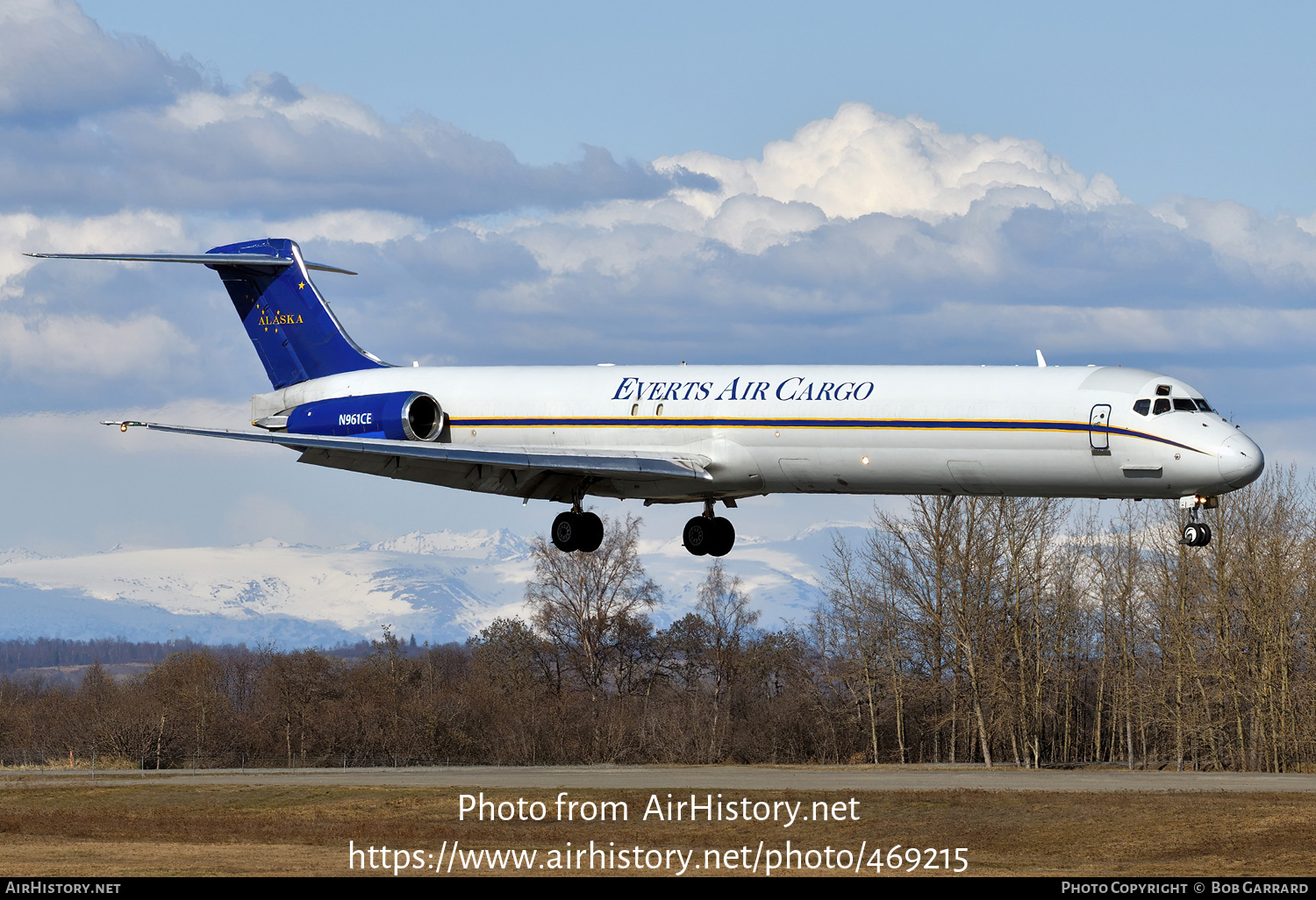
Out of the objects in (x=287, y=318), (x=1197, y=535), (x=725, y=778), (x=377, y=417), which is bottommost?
(x=725, y=778)

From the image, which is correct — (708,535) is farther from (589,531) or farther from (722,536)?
(589,531)

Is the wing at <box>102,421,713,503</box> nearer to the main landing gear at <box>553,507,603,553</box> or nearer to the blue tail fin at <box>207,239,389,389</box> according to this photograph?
the main landing gear at <box>553,507,603,553</box>

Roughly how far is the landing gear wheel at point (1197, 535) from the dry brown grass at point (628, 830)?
39.9 feet

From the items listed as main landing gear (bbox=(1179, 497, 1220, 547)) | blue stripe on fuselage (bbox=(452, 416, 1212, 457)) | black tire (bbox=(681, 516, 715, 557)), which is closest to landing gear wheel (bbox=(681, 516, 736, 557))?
black tire (bbox=(681, 516, 715, 557))

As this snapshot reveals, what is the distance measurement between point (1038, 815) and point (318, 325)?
29639mm

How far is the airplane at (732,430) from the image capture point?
30.1 metres

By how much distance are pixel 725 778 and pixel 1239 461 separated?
42793 mm

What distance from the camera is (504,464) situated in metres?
34.7

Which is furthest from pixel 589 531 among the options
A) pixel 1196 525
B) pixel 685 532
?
pixel 1196 525

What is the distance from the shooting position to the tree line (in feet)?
252

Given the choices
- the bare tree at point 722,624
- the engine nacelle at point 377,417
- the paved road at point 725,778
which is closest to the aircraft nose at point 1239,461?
the engine nacelle at point 377,417

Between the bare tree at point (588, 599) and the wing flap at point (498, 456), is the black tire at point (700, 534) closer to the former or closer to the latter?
the wing flap at point (498, 456)

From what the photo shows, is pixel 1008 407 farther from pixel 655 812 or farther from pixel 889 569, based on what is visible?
pixel 889 569
